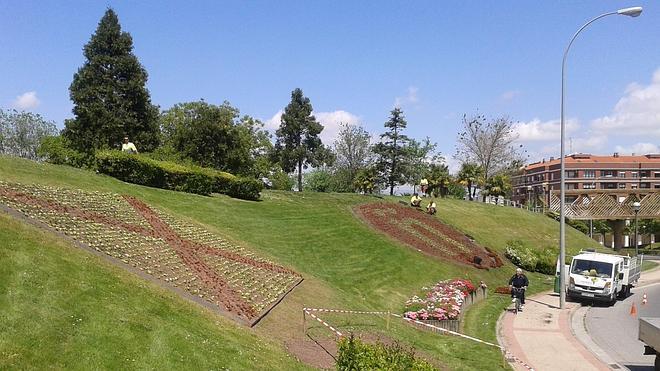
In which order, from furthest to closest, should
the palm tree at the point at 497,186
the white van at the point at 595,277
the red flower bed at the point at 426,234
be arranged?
the palm tree at the point at 497,186 < the red flower bed at the point at 426,234 < the white van at the point at 595,277

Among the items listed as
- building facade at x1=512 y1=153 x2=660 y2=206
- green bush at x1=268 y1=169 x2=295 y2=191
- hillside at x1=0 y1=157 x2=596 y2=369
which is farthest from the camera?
building facade at x1=512 y1=153 x2=660 y2=206

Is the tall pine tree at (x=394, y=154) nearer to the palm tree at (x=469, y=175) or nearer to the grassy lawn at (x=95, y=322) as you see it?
the palm tree at (x=469, y=175)

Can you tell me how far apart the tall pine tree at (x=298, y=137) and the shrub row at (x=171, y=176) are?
104ft

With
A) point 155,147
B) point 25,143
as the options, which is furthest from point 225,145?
point 25,143

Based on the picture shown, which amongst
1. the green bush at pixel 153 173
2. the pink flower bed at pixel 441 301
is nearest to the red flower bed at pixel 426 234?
the pink flower bed at pixel 441 301

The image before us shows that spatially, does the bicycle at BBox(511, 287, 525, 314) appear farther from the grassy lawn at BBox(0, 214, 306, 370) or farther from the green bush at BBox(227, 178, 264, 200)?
the green bush at BBox(227, 178, 264, 200)

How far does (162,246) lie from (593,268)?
20.1 metres

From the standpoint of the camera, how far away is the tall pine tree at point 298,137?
6612cm

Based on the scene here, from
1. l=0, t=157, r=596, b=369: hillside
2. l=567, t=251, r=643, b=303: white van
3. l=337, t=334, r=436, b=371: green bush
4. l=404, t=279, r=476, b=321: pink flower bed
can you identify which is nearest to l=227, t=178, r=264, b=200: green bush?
l=0, t=157, r=596, b=369: hillside

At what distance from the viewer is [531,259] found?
3609cm

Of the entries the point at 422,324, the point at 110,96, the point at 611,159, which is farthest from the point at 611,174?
the point at 422,324

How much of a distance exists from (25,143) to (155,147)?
157ft

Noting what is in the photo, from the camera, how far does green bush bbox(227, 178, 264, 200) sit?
33.2 metres

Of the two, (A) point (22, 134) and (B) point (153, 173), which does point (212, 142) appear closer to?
(B) point (153, 173)
